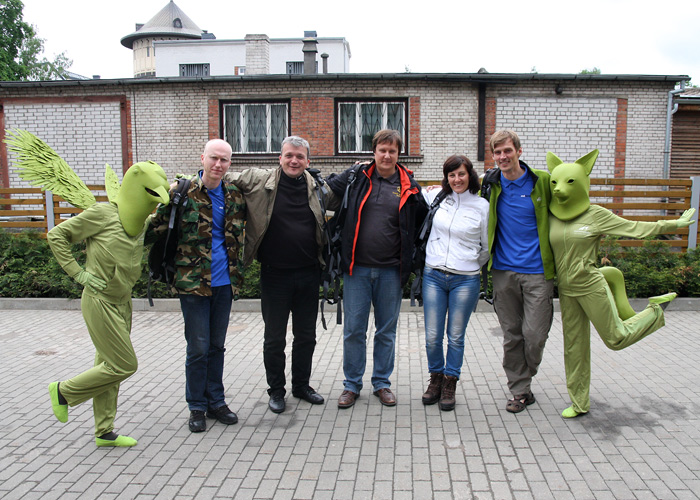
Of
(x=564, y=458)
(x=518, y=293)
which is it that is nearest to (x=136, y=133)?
(x=518, y=293)

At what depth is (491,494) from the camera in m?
3.08

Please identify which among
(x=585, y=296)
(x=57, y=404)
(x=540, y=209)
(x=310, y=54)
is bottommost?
(x=57, y=404)

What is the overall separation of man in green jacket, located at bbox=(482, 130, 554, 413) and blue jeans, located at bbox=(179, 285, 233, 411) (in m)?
2.14

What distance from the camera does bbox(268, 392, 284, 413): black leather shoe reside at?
13.9ft

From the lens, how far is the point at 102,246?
11.5ft

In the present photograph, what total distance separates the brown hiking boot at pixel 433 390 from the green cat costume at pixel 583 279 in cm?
98

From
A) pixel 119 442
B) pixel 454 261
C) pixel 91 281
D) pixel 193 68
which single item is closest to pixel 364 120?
pixel 454 261

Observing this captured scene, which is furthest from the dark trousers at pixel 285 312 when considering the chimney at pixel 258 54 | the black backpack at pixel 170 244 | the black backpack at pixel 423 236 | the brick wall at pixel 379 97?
the chimney at pixel 258 54

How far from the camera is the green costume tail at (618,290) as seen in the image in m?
4.06

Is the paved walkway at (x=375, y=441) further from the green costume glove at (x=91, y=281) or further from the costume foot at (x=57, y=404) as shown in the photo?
the green costume glove at (x=91, y=281)

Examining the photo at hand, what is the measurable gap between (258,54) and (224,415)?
19.4m

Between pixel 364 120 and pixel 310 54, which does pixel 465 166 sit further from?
pixel 310 54

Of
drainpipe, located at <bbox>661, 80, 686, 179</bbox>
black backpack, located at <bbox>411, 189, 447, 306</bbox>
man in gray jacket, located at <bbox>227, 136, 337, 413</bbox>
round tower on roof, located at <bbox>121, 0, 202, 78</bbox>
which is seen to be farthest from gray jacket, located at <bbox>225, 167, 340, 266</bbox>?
round tower on roof, located at <bbox>121, 0, 202, 78</bbox>

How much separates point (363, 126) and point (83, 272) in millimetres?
10571
